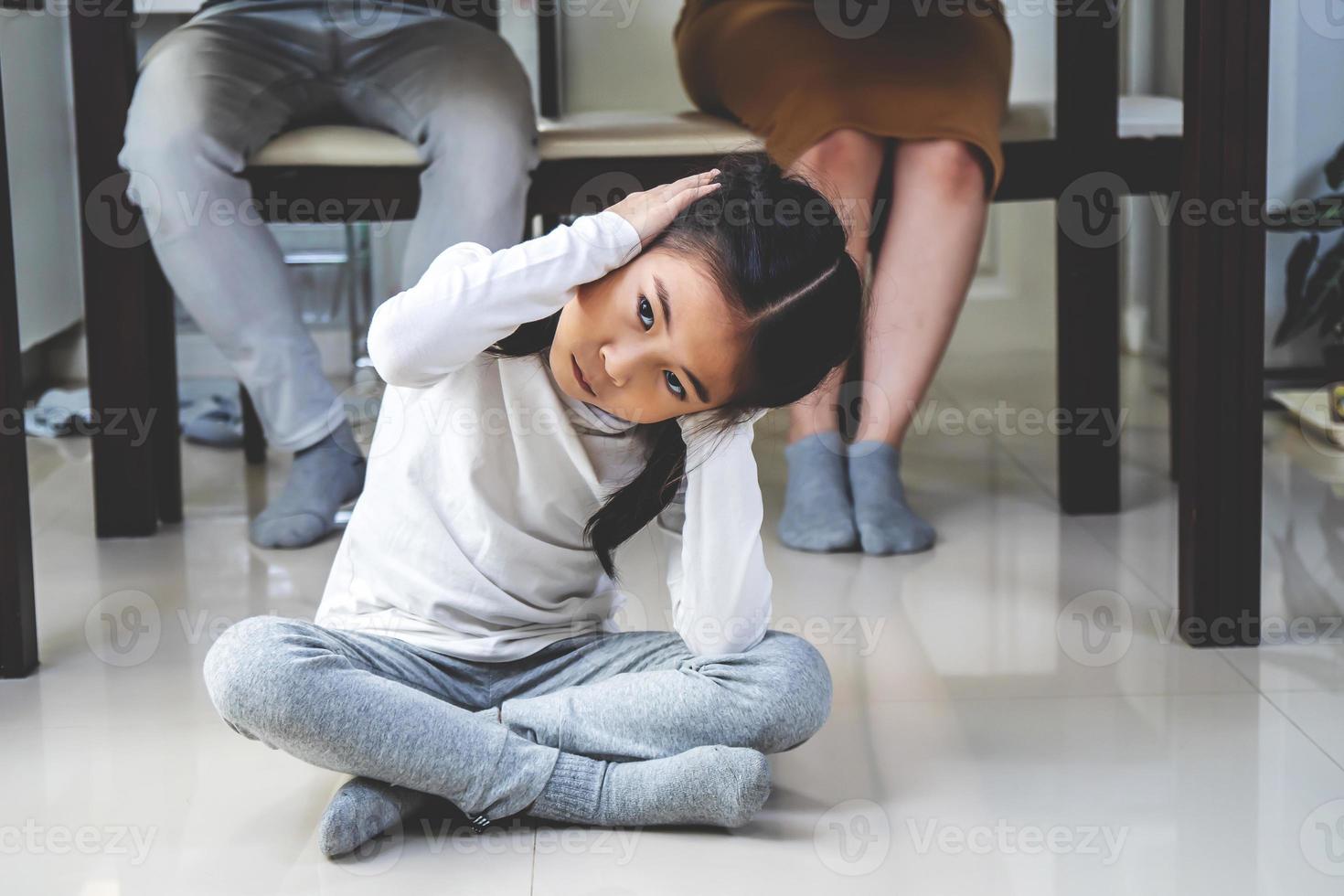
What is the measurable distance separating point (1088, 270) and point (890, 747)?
2.66 ft

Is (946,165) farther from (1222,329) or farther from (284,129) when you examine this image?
(284,129)

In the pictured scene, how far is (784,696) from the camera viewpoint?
974 millimetres

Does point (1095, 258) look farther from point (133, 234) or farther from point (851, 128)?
point (133, 234)

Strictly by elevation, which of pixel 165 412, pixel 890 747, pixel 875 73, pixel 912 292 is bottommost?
pixel 890 747

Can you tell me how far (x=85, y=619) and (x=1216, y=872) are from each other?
1002mm

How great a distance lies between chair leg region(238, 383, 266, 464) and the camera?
78.0 inches

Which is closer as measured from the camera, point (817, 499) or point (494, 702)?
point (494, 702)

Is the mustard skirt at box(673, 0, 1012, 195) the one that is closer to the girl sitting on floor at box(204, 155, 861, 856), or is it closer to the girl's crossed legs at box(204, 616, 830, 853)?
the girl sitting on floor at box(204, 155, 861, 856)

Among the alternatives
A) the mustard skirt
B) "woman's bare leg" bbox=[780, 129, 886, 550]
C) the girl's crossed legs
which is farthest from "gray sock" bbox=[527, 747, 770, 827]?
the mustard skirt

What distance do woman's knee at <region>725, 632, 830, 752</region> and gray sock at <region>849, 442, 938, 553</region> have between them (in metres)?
0.57

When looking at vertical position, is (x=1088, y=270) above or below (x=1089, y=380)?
above

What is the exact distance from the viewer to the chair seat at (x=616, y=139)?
1545mm

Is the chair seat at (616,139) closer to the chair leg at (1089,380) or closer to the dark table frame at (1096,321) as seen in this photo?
the dark table frame at (1096,321)

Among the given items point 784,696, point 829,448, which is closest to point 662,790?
point 784,696
